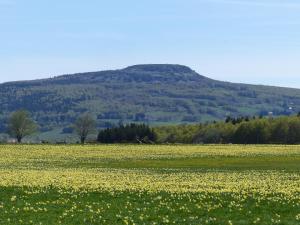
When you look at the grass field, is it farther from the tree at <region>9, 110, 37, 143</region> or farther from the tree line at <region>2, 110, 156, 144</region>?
the tree at <region>9, 110, 37, 143</region>

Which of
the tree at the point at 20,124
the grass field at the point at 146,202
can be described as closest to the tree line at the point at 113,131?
the tree at the point at 20,124

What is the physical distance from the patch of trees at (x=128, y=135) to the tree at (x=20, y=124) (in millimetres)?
22224

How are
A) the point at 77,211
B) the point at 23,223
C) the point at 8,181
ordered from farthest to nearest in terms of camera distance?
the point at 8,181 < the point at 77,211 < the point at 23,223

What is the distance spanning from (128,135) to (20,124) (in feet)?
105

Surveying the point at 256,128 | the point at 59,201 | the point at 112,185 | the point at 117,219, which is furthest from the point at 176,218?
the point at 256,128

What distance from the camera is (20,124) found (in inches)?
7352

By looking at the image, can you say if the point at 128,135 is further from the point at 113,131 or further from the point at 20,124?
the point at 20,124

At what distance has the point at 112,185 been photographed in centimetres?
3991

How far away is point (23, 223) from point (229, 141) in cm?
16171

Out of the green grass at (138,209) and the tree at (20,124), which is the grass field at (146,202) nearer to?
the green grass at (138,209)

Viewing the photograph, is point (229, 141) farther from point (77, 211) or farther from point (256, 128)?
point (77, 211)

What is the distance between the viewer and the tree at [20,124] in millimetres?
185750

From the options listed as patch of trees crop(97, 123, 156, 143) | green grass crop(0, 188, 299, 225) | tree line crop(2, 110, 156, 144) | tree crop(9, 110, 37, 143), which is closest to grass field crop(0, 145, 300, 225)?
green grass crop(0, 188, 299, 225)

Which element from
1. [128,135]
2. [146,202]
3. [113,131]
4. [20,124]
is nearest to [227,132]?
[128,135]
